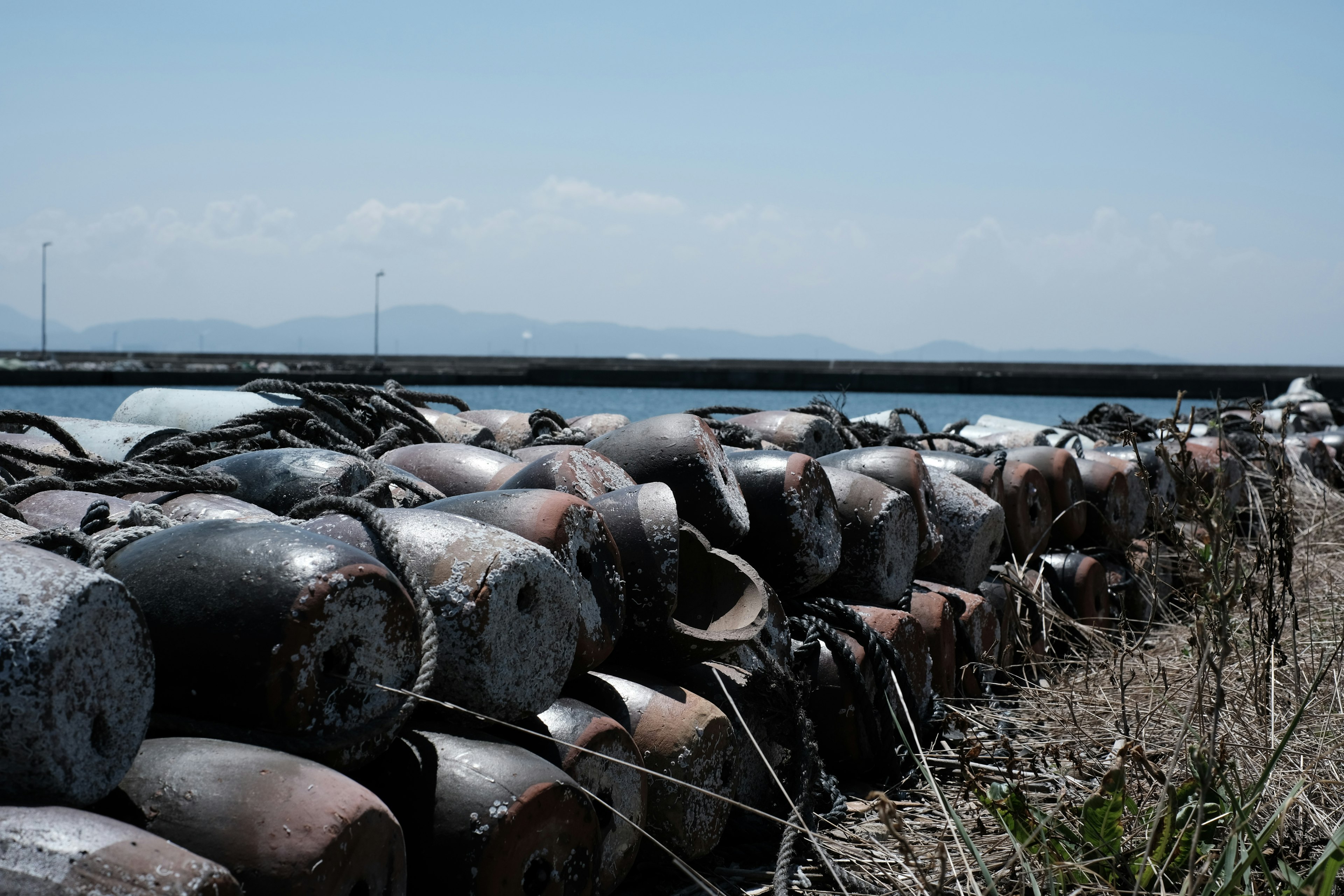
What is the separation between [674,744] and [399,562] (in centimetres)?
67

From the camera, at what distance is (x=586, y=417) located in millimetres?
4613

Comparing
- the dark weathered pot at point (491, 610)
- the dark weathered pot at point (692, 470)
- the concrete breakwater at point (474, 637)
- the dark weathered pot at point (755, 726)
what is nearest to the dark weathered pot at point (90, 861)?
the concrete breakwater at point (474, 637)

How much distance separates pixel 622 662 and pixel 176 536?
3.27ft

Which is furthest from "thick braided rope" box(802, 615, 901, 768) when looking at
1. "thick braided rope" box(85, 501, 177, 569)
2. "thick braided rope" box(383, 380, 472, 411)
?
"thick braided rope" box(383, 380, 472, 411)

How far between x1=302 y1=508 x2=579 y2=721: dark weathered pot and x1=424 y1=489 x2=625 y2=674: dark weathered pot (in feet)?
0.27

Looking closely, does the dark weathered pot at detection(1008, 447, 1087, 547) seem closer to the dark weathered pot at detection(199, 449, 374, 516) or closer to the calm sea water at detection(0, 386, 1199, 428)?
the dark weathered pot at detection(199, 449, 374, 516)

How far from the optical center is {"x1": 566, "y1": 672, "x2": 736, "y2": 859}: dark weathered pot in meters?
2.11

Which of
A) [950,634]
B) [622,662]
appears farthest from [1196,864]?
[950,634]

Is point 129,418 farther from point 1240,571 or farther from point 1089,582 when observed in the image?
point 1240,571

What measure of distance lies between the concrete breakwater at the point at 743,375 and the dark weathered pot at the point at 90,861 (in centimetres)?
2791

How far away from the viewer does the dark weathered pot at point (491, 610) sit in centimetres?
174

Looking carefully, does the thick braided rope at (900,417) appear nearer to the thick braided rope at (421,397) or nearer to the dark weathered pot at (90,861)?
the thick braided rope at (421,397)

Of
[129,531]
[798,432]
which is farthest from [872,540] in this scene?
[129,531]

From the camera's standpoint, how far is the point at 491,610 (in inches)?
68.7
